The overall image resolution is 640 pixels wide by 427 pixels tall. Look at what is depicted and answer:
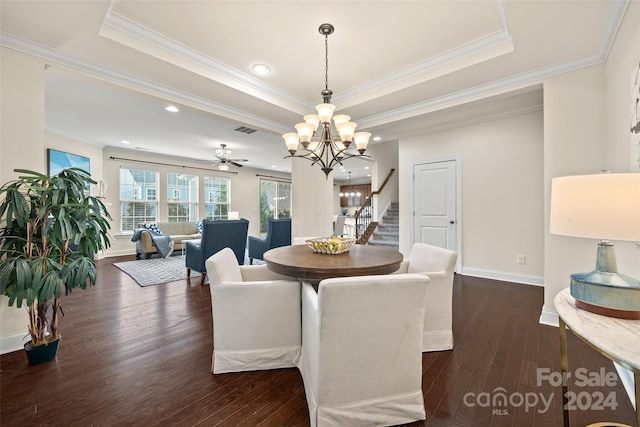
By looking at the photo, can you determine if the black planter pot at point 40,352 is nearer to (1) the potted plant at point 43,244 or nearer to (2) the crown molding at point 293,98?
(1) the potted plant at point 43,244

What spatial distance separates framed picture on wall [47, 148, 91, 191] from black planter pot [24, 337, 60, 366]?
446 cm

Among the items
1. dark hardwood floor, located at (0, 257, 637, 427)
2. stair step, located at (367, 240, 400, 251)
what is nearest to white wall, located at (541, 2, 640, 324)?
dark hardwood floor, located at (0, 257, 637, 427)

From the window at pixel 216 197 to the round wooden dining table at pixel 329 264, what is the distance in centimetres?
682

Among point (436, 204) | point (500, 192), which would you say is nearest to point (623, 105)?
point (500, 192)

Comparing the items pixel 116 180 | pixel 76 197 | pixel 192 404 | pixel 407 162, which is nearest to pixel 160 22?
pixel 76 197

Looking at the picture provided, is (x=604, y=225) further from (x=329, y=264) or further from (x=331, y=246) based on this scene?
(x=331, y=246)

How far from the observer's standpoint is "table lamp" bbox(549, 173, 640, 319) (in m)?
0.98

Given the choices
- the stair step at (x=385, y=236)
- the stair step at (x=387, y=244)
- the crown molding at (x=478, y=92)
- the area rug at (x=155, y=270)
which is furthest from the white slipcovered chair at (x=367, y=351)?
the stair step at (x=385, y=236)

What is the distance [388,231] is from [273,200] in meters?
5.13

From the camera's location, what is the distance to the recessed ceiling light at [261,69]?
8.87ft

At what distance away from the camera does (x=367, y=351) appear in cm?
129

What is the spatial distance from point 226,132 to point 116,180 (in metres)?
3.44

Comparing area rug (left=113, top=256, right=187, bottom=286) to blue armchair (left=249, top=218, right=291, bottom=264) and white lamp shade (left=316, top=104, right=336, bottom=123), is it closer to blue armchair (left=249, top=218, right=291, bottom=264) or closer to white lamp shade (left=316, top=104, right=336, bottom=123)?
blue armchair (left=249, top=218, right=291, bottom=264)

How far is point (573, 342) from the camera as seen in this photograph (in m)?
2.18
